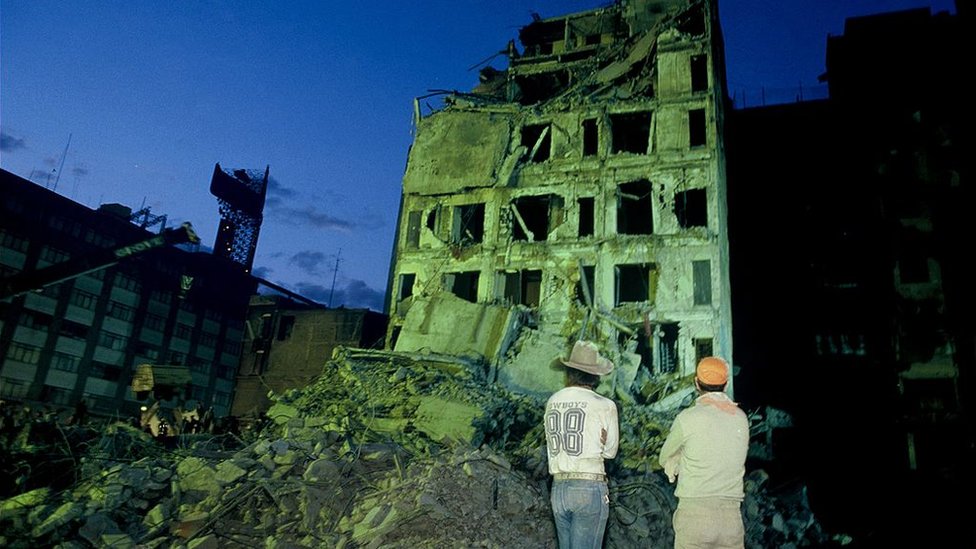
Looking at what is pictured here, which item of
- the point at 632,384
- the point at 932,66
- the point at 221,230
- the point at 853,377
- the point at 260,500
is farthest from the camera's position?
the point at 221,230

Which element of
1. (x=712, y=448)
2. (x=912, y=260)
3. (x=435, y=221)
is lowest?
(x=712, y=448)

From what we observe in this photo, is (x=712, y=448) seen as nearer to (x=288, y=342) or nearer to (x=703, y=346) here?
(x=703, y=346)

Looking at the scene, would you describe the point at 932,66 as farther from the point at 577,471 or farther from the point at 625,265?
the point at 577,471

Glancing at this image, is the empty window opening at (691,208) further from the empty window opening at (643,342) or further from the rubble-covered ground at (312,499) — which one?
the rubble-covered ground at (312,499)

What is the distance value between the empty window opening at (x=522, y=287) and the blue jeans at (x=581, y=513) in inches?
805

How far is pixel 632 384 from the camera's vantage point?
19.0 m

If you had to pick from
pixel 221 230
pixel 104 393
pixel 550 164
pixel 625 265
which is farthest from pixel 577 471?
pixel 221 230

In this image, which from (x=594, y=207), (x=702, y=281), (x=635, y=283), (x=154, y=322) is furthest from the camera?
(x=154, y=322)

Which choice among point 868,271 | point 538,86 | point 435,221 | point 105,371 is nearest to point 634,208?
point 435,221

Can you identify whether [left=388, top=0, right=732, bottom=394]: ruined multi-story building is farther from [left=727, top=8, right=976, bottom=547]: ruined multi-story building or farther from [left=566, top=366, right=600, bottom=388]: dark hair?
[left=566, top=366, right=600, bottom=388]: dark hair

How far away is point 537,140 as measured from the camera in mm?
27984

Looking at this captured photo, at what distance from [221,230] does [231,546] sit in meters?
57.9

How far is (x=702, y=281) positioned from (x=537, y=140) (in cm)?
1065

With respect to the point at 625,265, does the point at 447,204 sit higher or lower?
higher
